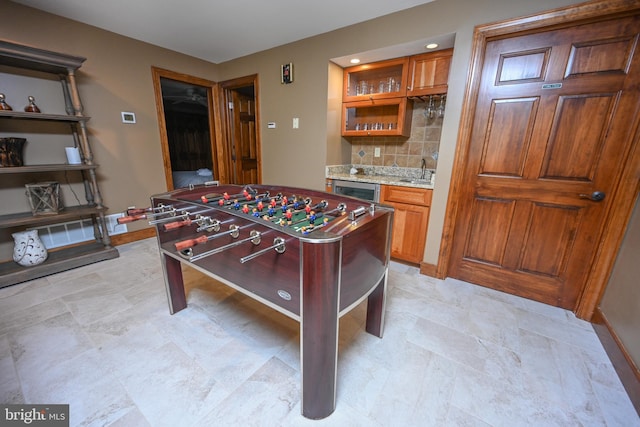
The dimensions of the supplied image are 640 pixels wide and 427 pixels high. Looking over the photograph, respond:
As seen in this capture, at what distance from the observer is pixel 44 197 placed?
232cm

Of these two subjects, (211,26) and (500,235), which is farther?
(211,26)

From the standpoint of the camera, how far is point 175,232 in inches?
62.8

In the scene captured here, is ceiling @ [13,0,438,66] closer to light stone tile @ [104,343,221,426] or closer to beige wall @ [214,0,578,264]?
beige wall @ [214,0,578,264]

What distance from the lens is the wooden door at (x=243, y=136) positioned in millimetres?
3898

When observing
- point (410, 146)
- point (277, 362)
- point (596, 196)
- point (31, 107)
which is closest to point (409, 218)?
point (410, 146)

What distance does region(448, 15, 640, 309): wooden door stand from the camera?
1.63 m

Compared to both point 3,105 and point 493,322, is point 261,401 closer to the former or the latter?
point 493,322

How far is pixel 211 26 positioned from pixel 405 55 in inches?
79.5

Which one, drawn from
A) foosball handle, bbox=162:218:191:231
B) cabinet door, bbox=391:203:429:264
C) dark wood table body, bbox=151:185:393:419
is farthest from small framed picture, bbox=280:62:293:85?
foosball handle, bbox=162:218:191:231

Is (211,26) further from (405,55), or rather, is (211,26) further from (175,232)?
(175,232)

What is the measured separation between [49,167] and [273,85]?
2.41m

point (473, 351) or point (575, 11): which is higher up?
point (575, 11)

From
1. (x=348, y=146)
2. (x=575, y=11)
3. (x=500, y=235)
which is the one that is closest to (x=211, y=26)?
(x=348, y=146)

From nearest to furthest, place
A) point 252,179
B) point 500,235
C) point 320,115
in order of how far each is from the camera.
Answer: point 500,235, point 320,115, point 252,179
